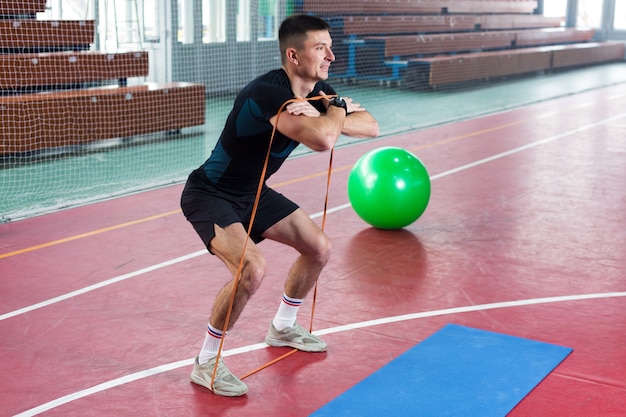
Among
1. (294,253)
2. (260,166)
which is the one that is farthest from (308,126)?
(294,253)

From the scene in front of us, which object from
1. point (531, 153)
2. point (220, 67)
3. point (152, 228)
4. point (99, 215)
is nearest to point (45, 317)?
point (152, 228)

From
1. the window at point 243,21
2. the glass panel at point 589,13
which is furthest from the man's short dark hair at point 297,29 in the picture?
the glass panel at point 589,13

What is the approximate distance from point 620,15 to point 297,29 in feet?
78.0

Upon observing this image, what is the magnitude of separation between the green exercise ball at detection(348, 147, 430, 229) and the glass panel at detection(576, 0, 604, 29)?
69.6ft

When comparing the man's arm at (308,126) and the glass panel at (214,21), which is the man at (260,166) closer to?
the man's arm at (308,126)

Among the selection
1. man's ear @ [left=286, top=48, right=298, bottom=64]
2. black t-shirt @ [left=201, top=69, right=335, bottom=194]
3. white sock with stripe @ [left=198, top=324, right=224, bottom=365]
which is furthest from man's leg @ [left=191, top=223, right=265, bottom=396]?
man's ear @ [left=286, top=48, right=298, bottom=64]

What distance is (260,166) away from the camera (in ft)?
11.6

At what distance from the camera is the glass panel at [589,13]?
81.8 feet

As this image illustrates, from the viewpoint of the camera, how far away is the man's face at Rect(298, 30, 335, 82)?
132 inches

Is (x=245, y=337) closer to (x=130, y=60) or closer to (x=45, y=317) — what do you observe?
(x=45, y=317)

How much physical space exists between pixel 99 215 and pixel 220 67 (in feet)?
26.6

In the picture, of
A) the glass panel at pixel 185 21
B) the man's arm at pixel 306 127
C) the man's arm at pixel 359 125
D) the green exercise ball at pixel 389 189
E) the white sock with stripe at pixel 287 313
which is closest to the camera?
the man's arm at pixel 306 127

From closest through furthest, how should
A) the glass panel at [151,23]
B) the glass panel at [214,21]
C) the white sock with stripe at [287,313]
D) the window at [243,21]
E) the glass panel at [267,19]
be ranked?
the white sock with stripe at [287,313] → the glass panel at [151,23] → the glass panel at [214,21] → the window at [243,21] → the glass panel at [267,19]

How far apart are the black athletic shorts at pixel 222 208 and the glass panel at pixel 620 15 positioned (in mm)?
23405
